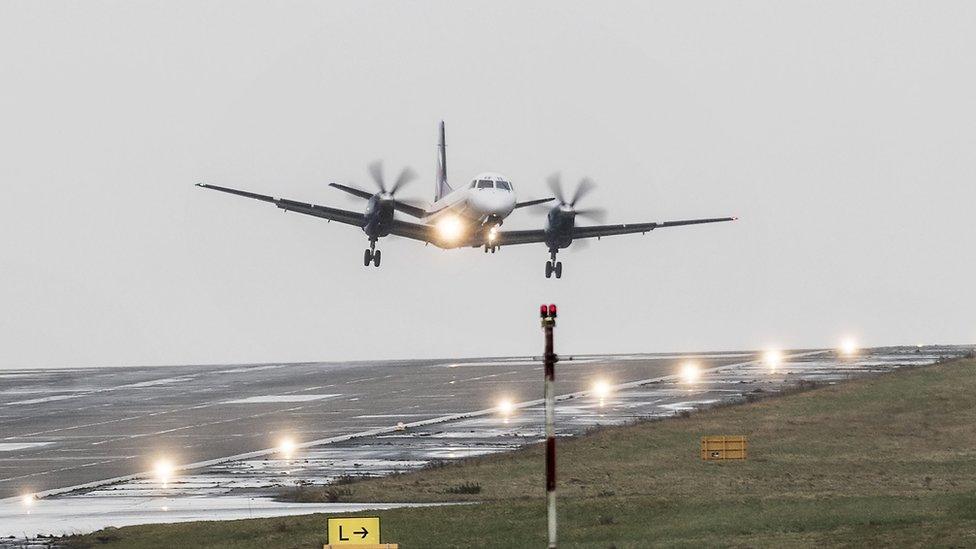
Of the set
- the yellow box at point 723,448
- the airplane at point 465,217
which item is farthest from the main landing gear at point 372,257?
the yellow box at point 723,448

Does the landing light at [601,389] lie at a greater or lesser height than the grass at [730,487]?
greater

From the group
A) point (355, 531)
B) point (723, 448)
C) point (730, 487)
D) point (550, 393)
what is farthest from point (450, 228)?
point (550, 393)

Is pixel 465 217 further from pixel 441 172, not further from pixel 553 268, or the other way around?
pixel 441 172

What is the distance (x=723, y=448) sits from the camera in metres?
54.2

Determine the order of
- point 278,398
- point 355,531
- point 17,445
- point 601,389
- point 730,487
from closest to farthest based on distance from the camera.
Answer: point 355,531 < point 730,487 < point 17,445 < point 601,389 < point 278,398

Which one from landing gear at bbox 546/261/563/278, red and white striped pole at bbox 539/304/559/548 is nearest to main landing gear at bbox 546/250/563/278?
landing gear at bbox 546/261/563/278

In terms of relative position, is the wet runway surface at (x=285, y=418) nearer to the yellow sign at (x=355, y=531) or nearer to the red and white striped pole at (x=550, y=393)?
the yellow sign at (x=355, y=531)

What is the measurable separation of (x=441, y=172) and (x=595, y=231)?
41879 mm

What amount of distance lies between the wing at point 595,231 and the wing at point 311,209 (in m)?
8.57

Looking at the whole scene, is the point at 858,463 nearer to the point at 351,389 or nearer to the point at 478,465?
the point at 478,465

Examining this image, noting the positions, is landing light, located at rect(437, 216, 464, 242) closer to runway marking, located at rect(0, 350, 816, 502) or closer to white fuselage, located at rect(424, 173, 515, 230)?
white fuselage, located at rect(424, 173, 515, 230)

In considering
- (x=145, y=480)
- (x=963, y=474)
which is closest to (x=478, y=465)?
(x=145, y=480)

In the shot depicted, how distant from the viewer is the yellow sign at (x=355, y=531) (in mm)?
30625

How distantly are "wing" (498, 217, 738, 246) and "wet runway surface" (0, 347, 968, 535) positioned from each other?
28.1 feet
